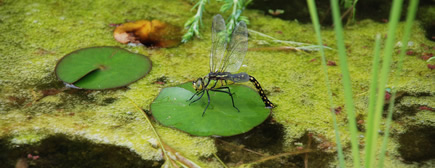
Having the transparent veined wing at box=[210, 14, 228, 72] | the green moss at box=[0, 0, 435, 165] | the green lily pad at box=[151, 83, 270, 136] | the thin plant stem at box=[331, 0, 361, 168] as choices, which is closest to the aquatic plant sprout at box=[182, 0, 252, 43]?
the green moss at box=[0, 0, 435, 165]

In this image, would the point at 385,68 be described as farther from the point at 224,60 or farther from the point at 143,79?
the point at 143,79

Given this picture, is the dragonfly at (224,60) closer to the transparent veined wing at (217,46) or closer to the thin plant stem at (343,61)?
the transparent veined wing at (217,46)

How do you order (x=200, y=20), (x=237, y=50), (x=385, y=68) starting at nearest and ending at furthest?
1. (x=385, y=68)
2. (x=237, y=50)
3. (x=200, y=20)

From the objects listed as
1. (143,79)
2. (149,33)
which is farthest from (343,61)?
(149,33)

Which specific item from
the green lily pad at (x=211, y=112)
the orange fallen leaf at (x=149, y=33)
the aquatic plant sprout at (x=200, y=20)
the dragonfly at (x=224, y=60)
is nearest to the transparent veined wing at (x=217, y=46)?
the dragonfly at (x=224, y=60)

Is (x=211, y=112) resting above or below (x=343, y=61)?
below

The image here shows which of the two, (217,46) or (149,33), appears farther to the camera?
(149,33)
